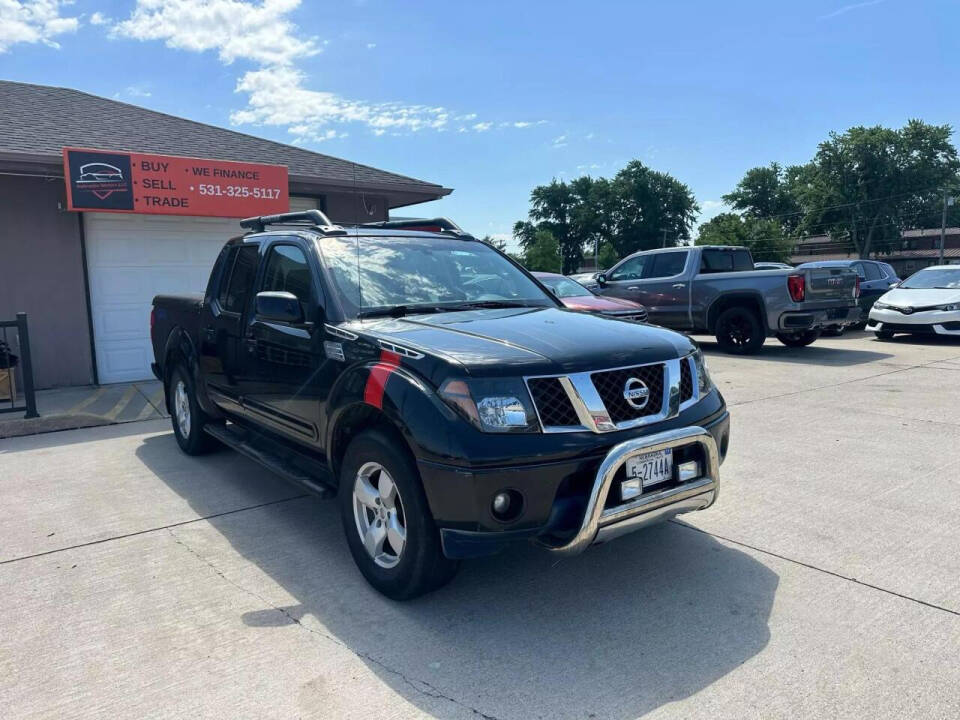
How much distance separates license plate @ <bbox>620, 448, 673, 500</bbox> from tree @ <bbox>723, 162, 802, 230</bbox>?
100 meters

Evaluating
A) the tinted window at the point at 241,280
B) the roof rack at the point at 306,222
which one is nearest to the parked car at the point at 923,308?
the roof rack at the point at 306,222

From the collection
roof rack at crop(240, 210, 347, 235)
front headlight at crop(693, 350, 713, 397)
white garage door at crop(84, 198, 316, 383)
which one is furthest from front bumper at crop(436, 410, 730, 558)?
white garage door at crop(84, 198, 316, 383)

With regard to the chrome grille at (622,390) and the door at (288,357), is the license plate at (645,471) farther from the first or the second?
the door at (288,357)

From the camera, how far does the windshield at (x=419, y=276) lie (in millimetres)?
4105

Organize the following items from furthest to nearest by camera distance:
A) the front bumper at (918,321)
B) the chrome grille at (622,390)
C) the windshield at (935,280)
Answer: the windshield at (935,280) → the front bumper at (918,321) → the chrome grille at (622,390)

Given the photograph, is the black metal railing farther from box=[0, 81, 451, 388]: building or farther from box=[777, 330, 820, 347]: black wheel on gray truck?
box=[777, 330, 820, 347]: black wheel on gray truck

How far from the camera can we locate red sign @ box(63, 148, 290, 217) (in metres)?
9.41

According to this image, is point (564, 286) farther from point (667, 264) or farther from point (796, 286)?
point (796, 286)

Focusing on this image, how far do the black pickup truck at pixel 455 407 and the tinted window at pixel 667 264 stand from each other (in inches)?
361

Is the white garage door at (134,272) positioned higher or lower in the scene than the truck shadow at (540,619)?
higher

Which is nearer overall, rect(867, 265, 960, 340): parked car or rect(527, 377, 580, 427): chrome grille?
rect(527, 377, 580, 427): chrome grille

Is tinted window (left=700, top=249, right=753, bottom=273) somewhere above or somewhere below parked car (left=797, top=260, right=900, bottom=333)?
above

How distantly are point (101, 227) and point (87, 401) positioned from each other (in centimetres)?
275

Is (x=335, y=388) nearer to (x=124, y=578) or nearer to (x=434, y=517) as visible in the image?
(x=434, y=517)
